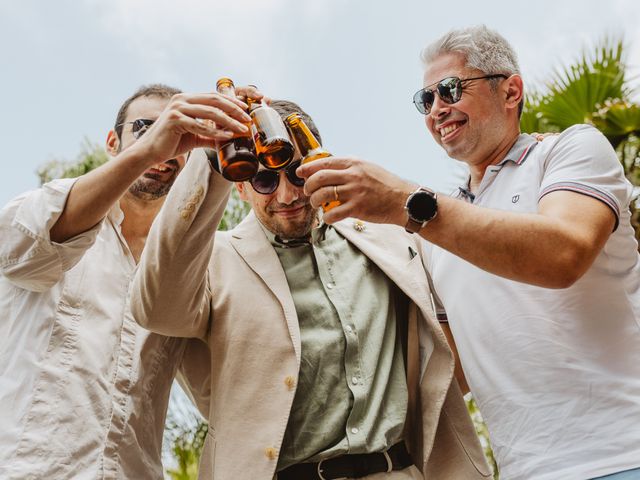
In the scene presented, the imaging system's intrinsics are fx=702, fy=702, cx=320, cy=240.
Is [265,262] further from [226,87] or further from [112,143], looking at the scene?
[112,143]

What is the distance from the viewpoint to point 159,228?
239 centimetres

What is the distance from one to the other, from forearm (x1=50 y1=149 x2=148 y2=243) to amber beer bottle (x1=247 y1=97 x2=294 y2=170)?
39 cm

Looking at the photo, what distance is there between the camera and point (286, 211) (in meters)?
2.86

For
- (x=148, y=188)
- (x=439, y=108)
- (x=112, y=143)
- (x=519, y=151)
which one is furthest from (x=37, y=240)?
(x=519, y=151)

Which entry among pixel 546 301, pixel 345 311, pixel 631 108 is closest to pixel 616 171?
pixel 546 301

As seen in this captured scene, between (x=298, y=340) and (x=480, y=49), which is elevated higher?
(x=480, y=49)

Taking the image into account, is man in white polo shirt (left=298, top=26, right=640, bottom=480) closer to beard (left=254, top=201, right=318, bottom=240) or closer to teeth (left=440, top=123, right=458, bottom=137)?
teeth (left=440, top=123, right=458, bottom=137)

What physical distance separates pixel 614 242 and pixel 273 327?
1205 millimetres

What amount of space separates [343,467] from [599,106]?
411 cm

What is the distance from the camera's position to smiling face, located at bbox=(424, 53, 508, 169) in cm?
278

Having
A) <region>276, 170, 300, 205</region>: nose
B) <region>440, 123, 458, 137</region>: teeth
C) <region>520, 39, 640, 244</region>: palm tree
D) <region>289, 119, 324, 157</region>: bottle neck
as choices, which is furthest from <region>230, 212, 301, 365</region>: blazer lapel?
<region>520, 39, 640, 244</region>: palm tree

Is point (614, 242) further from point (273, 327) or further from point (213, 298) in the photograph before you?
point (213, 298)

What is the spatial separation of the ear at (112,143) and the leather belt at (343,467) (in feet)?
5.67

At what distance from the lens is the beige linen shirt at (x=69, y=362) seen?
236 centimetres
